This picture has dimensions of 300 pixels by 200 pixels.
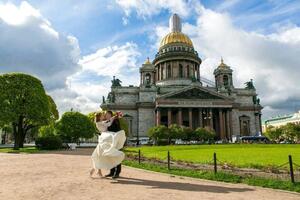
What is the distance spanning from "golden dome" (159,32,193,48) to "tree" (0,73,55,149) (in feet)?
182

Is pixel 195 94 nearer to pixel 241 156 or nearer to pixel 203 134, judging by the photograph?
pixel 203 134

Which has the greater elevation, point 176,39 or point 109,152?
point 176,39

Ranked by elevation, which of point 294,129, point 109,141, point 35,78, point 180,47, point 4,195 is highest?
point 180,47

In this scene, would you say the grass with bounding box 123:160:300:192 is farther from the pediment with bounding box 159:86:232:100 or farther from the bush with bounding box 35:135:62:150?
the pediment with bounding box 159:86:232:100

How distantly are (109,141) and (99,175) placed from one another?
1.94 meters

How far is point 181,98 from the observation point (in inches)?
3076

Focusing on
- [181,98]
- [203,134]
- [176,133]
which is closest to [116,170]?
[176,133]

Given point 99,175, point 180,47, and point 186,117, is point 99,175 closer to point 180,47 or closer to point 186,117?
point 186,117

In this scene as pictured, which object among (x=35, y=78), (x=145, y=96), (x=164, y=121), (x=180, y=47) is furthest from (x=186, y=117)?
(x=35, y=78)

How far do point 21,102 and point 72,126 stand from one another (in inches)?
724

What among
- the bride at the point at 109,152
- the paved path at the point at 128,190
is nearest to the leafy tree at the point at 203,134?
the paved path at the point at 128,190

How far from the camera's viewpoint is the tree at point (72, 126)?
6181 centimetres

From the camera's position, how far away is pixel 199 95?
258 ft

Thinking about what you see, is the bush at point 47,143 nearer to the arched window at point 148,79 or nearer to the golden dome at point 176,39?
the arched window at point 148,79
